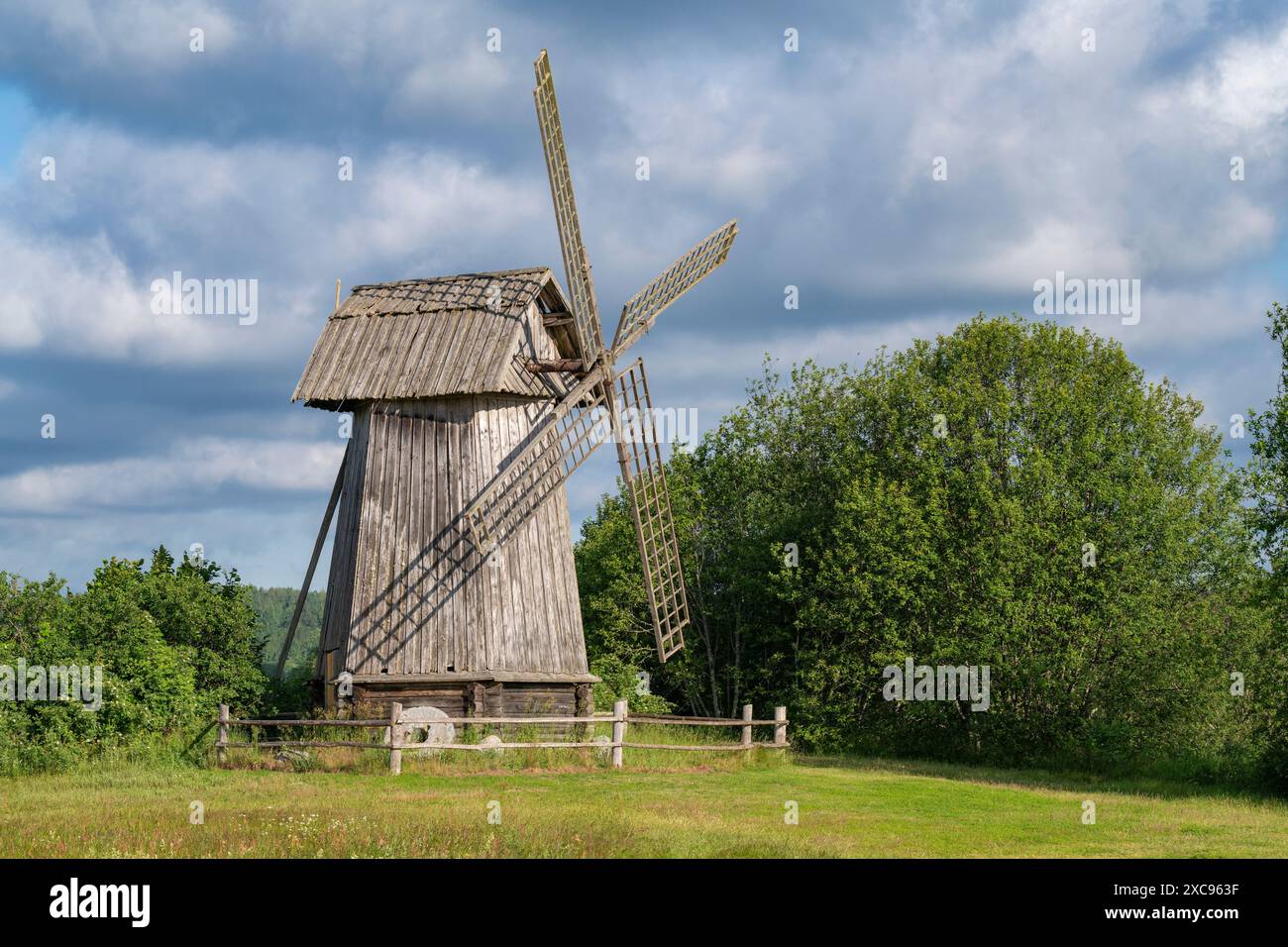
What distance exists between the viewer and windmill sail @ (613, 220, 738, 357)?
27.9 meters

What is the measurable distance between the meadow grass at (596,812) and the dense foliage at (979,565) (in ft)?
18.5

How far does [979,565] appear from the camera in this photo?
32312 mm

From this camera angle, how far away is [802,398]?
41.4 metres

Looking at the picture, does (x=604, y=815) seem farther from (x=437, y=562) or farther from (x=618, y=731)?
(x=437, y=562)

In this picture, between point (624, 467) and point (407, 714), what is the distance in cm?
692

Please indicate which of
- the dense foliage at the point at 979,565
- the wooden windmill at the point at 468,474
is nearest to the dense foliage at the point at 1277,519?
the dense foliage at the point at 979,565

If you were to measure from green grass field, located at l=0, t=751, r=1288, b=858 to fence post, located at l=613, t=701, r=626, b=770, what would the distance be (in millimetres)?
278

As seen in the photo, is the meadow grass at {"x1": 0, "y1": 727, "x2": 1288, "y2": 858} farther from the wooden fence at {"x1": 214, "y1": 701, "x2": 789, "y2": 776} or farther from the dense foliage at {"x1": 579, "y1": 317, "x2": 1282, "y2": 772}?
the dense foliage at {"x1": 579, "y1": 317, "x2": 1282, "y2": 772}

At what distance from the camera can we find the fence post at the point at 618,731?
78.1 feet

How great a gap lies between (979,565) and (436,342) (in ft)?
50.1

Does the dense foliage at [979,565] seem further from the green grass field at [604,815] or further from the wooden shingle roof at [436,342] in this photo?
the wooden shingle roof at [436,342]

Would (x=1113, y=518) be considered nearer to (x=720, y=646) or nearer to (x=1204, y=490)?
(x=1204, y=490)
